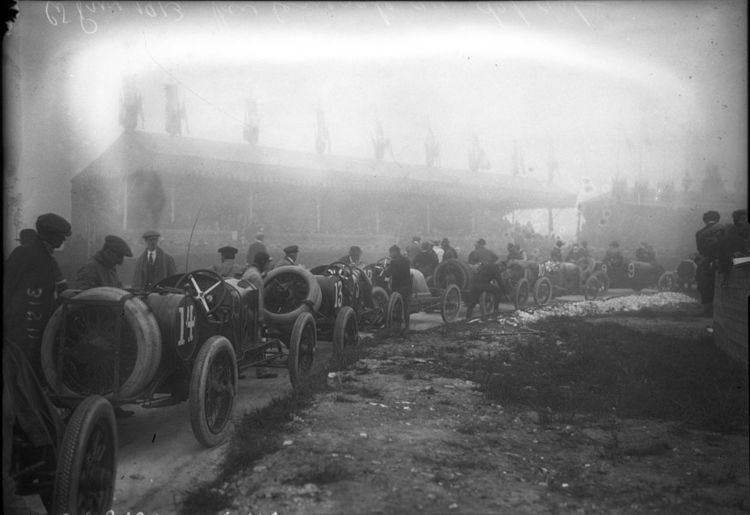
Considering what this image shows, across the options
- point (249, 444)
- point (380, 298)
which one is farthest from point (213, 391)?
point (380, 298)

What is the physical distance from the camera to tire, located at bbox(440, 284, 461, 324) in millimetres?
12391

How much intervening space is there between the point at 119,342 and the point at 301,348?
2930 mm

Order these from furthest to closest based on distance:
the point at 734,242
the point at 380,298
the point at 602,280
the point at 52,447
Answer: the point at 602,280, the point at 380,298, the point at 734,242, the point at 52,447

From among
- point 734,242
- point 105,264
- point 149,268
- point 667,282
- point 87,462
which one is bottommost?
point 667,282

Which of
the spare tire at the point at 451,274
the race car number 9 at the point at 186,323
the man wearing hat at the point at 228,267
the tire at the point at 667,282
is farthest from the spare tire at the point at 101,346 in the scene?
the tire at the point at 667,282

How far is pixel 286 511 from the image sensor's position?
3.22 m

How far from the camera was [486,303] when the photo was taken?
13.4 m

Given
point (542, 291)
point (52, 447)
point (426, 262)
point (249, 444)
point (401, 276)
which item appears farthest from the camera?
point (542, 291)

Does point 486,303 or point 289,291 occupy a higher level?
point 289,291

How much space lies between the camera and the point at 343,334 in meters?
7.52

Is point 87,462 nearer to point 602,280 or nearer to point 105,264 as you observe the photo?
point 105,264

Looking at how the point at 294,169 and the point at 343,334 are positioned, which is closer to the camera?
the point at 343,334

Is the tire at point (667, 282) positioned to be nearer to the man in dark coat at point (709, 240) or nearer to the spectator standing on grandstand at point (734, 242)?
the man in dark coat at point (709, 240)

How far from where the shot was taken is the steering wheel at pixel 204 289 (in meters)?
4.89
